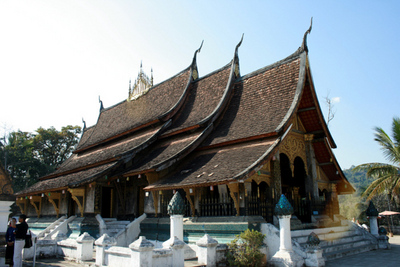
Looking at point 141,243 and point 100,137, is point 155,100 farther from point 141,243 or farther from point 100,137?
point 141,243

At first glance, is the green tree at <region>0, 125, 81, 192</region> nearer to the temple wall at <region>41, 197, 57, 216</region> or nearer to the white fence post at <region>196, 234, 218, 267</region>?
the temple wall at <region>41, 197, 57, 216</region>

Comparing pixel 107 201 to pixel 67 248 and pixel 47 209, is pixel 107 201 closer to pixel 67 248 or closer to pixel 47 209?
pixel 47 209

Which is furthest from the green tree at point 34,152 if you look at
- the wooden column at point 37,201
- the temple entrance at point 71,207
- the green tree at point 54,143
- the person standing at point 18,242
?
the person standing at point 18,242

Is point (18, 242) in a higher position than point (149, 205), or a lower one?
lower

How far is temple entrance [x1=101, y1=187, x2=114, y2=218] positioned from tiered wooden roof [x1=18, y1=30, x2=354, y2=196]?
1.16m

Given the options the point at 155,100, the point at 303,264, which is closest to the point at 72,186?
the point at 155,100

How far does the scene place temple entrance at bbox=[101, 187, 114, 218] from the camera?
14898 mm

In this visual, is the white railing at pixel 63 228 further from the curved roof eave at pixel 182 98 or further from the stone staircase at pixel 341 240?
the stone staircase at pixel 341 240

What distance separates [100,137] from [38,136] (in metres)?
19.9

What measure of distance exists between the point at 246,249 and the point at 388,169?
14864 mm

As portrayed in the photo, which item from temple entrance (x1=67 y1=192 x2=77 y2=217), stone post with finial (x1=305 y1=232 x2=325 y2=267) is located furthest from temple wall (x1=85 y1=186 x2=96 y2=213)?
stone post with finial (x1=305 y1=232 x2=325 y2=267)

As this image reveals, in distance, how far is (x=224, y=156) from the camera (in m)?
11.0

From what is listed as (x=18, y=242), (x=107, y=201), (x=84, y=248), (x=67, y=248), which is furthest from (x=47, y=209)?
(x=18, y=242)

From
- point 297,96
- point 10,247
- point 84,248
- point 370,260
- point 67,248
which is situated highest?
point 297,96
